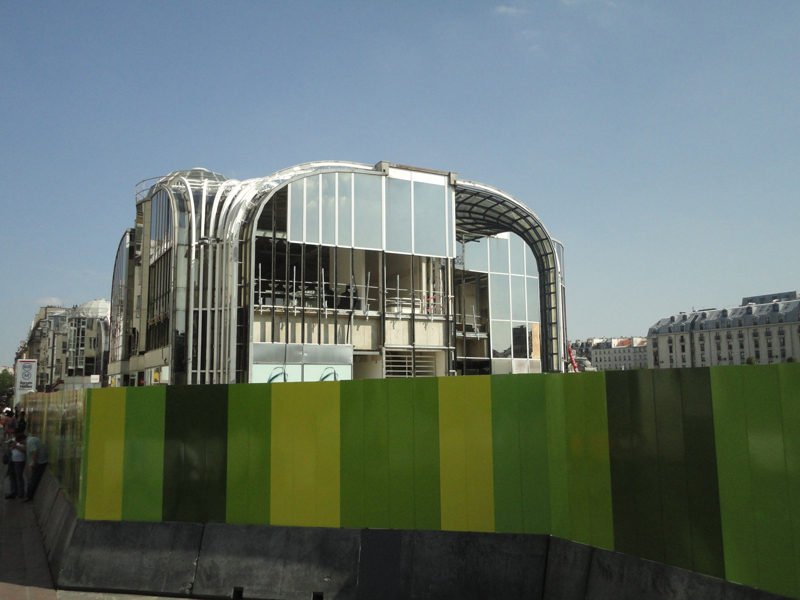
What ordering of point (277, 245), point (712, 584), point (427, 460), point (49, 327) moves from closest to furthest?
point (712, 584) < point (427, 460) < point (277, 245) < point (49, 327)

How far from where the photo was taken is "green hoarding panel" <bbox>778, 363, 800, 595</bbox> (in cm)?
467

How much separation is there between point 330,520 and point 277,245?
19440mm

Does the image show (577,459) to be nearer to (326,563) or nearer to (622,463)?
(622,463)

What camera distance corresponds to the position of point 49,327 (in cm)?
11694

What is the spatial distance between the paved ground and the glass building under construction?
12.4 m

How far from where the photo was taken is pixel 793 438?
15.4 feet

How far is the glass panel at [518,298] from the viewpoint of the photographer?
3422 centimetres

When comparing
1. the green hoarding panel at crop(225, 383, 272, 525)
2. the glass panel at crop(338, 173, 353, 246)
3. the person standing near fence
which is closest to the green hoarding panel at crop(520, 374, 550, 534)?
the green hoarding panel at crop(225, 383, 272, 525)

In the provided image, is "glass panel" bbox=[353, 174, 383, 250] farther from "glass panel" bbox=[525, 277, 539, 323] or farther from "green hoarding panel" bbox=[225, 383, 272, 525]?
"green hoarding panel" bbox=[225, 383, 272, 525]

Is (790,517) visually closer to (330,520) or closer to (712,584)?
(712,584)

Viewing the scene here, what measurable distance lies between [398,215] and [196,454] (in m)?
20.9

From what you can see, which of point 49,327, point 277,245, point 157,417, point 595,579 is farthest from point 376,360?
point 49,327

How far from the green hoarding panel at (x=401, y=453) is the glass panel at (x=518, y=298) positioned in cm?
2740

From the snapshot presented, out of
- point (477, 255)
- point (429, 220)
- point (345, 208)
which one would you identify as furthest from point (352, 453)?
point (477, 255)
